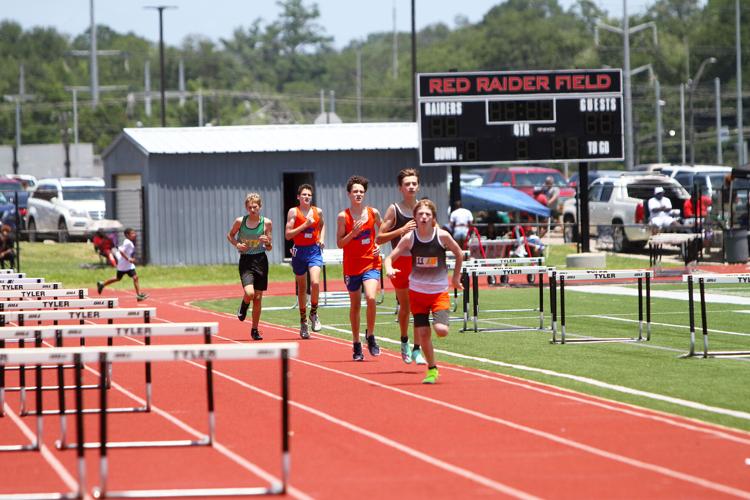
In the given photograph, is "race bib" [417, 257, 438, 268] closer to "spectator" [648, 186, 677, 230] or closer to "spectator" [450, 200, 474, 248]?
"spectator" [450, 200, 474, 248]

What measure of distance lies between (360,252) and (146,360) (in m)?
7.31

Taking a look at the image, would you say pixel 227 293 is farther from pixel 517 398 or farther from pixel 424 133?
pixel 517 398

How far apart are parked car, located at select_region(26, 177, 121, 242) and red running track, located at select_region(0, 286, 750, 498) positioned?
31.0m

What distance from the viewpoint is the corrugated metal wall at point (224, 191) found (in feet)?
130

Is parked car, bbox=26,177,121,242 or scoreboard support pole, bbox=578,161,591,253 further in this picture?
parked car, bbox=26,177,121,242

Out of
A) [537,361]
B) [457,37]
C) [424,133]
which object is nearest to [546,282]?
[424,133]

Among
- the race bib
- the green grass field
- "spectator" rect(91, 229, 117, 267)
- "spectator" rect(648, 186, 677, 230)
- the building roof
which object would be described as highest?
the building roof

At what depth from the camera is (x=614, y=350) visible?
16891 millimetres

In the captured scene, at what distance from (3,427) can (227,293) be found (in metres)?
19.8

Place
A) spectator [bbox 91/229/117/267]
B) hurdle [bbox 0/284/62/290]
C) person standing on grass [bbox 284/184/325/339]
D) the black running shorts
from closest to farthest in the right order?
hurdle [bbox 0/284/62/290]
person standing on grass [bbox 284/184/325/339]
the black running shorts
spectator [bbox 91/229/117/267]

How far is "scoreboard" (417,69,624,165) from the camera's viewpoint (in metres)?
35.8

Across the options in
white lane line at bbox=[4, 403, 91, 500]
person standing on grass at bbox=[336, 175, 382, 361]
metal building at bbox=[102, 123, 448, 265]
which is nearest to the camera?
white lane line at bbox=[4, 403, 91, 500]

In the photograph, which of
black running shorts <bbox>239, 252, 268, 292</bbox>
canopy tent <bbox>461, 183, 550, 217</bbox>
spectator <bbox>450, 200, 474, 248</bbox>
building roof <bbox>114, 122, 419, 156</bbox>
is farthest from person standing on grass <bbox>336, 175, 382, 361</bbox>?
canopy tent <bbox>461, 183, 550, 217</bbox>

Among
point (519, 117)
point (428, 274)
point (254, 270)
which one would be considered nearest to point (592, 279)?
point (254, 270)
